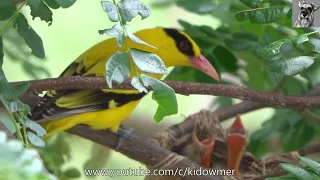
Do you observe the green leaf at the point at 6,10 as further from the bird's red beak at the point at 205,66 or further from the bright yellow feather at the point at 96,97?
the bird's red beak at the point at 205,66

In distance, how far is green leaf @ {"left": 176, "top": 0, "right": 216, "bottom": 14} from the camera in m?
1.16

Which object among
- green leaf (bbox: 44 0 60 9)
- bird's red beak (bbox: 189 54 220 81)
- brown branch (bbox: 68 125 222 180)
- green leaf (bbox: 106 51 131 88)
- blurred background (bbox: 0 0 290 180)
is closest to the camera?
green leaf (bbox: 106 51 131 88)

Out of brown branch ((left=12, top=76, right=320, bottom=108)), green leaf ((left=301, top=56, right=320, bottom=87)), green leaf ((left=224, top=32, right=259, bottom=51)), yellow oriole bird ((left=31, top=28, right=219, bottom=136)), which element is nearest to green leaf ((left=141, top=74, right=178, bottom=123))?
brown branch ((left=12, top=76, right=320, bottom=108))

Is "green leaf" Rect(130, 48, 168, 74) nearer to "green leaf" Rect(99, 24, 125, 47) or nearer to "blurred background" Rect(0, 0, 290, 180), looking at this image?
"green leaf" Rect(99, 24, 125, 47)

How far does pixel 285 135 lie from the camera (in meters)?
1.24

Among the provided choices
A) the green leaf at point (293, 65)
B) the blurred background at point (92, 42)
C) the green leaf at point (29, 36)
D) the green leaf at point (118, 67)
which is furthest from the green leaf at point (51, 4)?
the blurred background at point (92, 42)

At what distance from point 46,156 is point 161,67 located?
52 centimetres

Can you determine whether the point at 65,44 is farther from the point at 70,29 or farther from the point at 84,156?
the point at 84,156

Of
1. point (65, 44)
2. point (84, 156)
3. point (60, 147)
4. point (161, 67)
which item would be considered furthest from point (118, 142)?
point (65, 44)

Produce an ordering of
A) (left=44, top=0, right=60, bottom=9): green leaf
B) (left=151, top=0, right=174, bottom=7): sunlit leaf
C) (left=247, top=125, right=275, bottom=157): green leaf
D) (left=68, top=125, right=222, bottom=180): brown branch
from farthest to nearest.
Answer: (left=151, top=0, right=174, bottom=7): sunlit leaf < (left=247, top=125, right=275, bottom=157): green leaf < (left=68, top=125, right=222, bottom=180): brown branch < (left=44, top=0, right=60, bottom=9): green leaf

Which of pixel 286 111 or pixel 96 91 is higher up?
pixel 96 91

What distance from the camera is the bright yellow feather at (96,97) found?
3.51 feet

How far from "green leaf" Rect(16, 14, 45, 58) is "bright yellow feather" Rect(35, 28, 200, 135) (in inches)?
8.9

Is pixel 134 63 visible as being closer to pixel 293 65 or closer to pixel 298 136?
pixel 293 65
